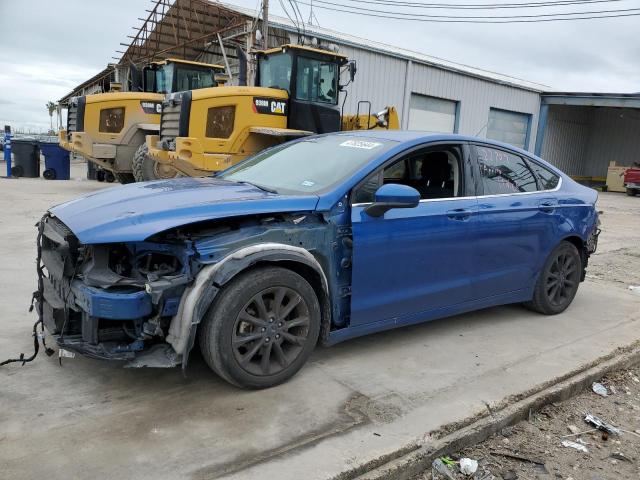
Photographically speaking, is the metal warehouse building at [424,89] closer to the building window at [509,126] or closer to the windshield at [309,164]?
the building window at [509,126]

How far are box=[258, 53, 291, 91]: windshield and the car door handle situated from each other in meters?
7.43

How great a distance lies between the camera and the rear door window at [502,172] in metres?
4.39

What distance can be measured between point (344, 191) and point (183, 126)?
24.5 feet

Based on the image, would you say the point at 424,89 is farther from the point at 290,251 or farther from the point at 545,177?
the point at 290,251

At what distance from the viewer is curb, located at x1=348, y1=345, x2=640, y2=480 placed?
2.63 m

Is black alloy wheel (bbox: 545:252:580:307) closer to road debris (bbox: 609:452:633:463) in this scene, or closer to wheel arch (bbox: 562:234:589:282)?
wheel arch (bbox: 562:234:589:282)

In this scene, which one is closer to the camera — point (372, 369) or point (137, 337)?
point (137, 337)

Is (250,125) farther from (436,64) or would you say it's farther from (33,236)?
(436,64)

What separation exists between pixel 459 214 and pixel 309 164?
1.17 metres

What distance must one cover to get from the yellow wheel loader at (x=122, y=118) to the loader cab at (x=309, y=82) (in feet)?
10.7

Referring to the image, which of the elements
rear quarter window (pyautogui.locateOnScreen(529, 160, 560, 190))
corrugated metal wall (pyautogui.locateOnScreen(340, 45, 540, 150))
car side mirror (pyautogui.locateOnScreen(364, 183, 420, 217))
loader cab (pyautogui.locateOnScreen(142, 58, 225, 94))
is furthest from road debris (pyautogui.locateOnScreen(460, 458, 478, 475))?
corrugated metal wall (pyautogui.locateOnScreen(340, 45, 540, 150))

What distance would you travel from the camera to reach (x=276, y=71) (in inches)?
436

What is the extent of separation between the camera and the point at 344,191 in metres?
3.49

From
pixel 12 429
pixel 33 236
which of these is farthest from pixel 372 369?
pixel 33 236
